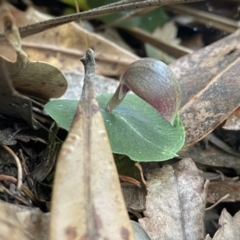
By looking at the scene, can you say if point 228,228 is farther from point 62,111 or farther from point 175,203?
point 62,111

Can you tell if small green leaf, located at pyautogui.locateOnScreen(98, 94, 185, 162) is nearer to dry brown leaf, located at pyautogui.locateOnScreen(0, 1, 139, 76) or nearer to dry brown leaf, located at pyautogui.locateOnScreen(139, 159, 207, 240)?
dry brown leaf, located at pyautogui.locateOnScreen(139, 159, 207, 240)

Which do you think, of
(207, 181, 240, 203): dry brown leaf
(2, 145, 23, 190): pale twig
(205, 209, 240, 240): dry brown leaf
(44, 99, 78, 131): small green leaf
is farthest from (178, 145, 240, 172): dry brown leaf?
Result: (2, 145, 23, 190): pale twig

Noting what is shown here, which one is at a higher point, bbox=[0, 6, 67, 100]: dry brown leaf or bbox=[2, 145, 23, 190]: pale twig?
bbox=[0, 6, 67, 100]: dry brown leaf

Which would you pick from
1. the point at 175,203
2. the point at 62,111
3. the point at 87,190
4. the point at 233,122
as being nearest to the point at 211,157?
the point at 233,122

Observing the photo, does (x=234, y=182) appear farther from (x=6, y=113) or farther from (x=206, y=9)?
(x=206, y=9)

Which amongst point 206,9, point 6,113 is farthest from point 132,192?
point 206,9

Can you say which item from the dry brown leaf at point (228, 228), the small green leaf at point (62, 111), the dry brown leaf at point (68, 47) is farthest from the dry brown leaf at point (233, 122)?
the dry brown leaf at point (68, 47)
